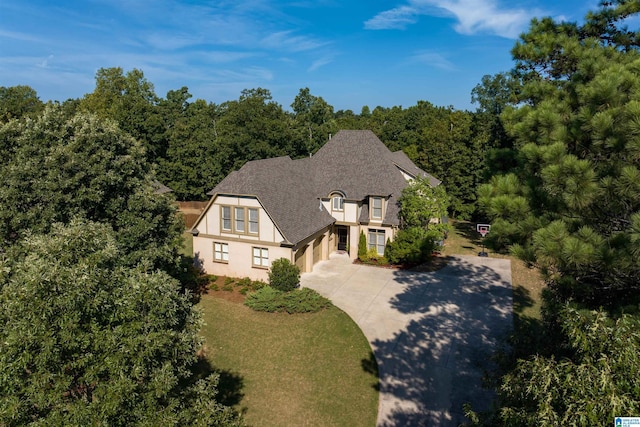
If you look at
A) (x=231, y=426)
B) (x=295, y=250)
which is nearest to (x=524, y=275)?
(x=295, y=250)

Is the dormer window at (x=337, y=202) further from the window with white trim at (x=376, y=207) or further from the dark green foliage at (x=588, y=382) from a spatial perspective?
the dark green foliage at (x=588, y=382)

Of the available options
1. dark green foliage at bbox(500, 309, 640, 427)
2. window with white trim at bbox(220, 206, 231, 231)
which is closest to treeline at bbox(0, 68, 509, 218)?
window with white trim at bbox(220, 206, 231, 231)

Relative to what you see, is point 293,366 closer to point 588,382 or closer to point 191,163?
point 588,382

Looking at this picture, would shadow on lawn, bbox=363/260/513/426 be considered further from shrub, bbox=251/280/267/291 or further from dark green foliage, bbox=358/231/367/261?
shrub, bbox=251/280/267/291

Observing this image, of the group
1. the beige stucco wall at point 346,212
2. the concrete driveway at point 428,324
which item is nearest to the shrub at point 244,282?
A: the concrete driveway at point 428,324

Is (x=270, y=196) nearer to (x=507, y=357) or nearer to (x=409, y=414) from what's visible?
(x=409, y=414)

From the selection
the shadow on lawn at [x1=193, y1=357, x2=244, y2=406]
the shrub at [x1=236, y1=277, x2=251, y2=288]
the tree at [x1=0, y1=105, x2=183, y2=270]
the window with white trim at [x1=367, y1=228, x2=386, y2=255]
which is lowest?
the shadow on lawn at [x1=193, y1=357, x2=244, y2=406]
